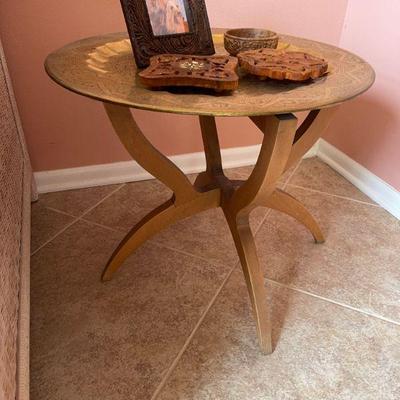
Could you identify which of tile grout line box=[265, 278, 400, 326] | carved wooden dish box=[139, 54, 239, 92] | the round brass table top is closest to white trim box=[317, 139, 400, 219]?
tile grout line box=[265, 278, 400, 326]

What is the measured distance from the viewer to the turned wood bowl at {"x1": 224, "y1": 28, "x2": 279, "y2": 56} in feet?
2.93

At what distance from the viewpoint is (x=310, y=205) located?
1.46 metres

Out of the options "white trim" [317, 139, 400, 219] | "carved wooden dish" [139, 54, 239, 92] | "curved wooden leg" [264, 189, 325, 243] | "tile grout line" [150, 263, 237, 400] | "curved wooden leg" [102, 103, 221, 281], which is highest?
"carved wooden dish" [139, 54, 239, 92]

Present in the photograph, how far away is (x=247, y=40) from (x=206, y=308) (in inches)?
24.7

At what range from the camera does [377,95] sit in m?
1.43

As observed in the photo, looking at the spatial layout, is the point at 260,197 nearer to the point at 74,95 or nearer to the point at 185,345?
the point at 185,345

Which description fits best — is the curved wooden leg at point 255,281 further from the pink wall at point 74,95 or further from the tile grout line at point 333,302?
the pink wall at point 74,95

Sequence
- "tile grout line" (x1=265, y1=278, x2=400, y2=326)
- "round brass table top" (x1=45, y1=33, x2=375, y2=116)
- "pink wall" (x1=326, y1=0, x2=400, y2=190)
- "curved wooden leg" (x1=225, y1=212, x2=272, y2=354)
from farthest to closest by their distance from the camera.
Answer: "pink wall" (x1=326, y1=0, x2=400, y2=190) → "tile grout line" (x1=265, y1=278, x2=400, y2=326) → "curved wooden leg" (x1=225, y1=212, x2=272, y2=354) → "round brass table top" (x1=45, y1=33, x2=375, y2=116)

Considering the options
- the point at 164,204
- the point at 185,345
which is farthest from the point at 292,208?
the point at 185,345

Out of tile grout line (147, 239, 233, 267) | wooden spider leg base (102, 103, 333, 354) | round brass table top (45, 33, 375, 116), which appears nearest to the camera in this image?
round brass table top (45, 33, 375, 116)

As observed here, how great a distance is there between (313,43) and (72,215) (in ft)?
2.88

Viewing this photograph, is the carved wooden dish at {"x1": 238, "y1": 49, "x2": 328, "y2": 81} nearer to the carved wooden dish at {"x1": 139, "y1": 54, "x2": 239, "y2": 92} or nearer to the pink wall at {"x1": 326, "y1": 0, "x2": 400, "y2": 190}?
the carved wooden dish at {"x1": 139, "y1": 54, "x2": 239, "y2": 92}

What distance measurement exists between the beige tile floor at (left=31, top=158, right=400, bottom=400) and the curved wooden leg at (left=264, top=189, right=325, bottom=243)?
0.05 m

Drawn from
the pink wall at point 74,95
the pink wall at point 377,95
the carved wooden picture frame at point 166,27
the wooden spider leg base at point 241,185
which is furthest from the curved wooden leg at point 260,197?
the pink wall at point 377,95
